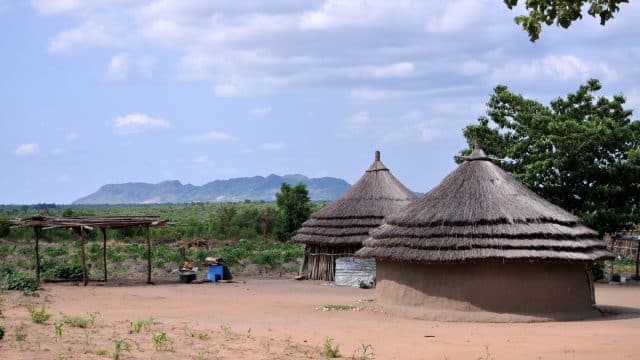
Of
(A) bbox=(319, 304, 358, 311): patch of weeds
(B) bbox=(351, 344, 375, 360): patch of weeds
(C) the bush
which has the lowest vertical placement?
(B) bbox=(351, 344, 375, 360): patch of weeds

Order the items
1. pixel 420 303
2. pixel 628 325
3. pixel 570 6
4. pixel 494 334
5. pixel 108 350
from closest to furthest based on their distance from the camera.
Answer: pixel 570 6 → pixel 108 350 → pixel 494 334 → pixel 628 325 → pixel 420 303

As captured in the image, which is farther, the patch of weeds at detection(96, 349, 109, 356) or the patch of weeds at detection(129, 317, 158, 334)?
the patch of weeds at detection(129, 317, 158, 334)

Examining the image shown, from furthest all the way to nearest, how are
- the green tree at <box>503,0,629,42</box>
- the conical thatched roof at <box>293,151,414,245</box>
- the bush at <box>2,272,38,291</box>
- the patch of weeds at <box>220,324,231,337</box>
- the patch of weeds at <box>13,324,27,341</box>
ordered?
1. the conical thatched roof at <box>293,151,414,245</box>
2. the bush at <box>2,272,38,291</box>
3. the patch of weeds at <box>220,324,231,337</box>
4. the patch of weeds at <box>13,324,27,341</box>
5. the green tree at <box>503,0,629,42</box>

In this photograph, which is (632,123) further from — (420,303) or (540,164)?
(420,303)

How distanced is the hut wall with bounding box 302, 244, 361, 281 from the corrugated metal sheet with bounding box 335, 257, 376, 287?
0.87 m

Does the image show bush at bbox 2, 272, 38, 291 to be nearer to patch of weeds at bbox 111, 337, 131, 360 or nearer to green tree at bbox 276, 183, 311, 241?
patch of weeds at bbox 111, 337, 131, 360

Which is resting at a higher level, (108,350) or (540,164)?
(540,164)

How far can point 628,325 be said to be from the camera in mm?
18781

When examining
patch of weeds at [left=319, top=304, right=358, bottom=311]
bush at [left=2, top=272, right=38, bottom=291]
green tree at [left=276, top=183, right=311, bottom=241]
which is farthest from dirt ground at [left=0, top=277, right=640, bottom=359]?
green tree at [left=276, top=183, right=311, bottom=241]

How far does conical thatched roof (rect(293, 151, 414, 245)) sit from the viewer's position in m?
30.5

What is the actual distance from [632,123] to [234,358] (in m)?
23.1

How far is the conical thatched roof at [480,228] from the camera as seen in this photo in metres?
19.5

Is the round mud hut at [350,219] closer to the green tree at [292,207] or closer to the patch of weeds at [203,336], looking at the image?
the patch of weeds at [203,336]

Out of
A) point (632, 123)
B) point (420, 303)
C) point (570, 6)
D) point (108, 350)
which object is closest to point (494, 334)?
point (420, 303)
